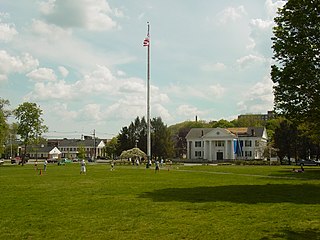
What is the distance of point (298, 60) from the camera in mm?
23844

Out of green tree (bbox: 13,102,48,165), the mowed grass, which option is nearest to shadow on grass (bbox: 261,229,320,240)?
the mowed grass

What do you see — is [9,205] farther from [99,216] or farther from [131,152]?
[131,152]

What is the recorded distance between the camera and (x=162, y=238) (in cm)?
1108

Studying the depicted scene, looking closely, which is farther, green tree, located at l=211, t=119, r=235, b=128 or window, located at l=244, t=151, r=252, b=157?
green tree, located at l=211, t=119, r=235, b=128

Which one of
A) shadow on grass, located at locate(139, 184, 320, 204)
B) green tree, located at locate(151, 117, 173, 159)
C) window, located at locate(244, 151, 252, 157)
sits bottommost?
shadow on grass, located at locate(139, 184, 320, 204)

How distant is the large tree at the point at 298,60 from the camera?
23609 mm

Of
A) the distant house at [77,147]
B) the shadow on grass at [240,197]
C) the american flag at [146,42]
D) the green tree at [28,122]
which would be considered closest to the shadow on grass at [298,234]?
the shadow on grass at [240,197]

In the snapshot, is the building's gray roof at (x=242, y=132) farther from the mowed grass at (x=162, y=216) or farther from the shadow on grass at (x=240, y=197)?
the mowed grass at (x=162, y=216)

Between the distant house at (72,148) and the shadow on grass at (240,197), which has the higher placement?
the distant house at (72,148)

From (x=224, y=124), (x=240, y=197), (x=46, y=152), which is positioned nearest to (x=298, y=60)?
(x=240, y=197)

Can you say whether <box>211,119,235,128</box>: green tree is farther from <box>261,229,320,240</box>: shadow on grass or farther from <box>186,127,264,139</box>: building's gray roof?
<box>261,229,320,240</box>: shadow on grass

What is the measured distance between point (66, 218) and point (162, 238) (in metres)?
4.79

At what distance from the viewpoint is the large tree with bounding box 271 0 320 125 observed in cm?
2361

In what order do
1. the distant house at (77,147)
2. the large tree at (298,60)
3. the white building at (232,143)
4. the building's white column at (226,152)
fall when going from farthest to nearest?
the distant house at (77,147) < the building's white column at (226,152) < the white building at (232,143) < the large tree at (298,60)
